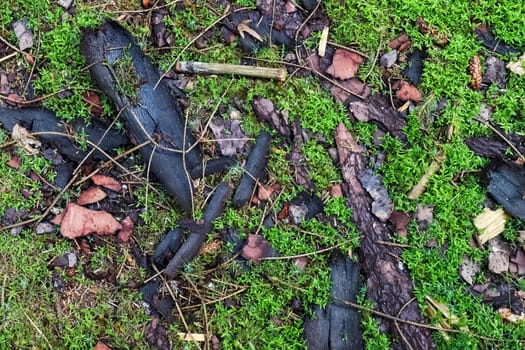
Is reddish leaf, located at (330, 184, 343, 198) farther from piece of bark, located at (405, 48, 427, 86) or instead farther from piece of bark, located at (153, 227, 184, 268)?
piece of bark, located at (153, 227, 184, 268)

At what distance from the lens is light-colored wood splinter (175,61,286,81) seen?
3213mm

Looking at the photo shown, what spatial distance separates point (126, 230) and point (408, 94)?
1.97 meters

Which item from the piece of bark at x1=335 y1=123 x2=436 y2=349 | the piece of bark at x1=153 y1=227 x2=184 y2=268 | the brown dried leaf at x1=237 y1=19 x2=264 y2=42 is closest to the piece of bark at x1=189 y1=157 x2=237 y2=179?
the piece of bark at x1=153 y1=227 x2=184 y2=268

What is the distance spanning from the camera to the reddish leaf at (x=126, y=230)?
308 cm

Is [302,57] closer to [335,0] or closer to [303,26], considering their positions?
[303,26]

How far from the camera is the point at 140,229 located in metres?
3.10

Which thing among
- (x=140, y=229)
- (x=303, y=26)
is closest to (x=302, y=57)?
(x=303, y=26)

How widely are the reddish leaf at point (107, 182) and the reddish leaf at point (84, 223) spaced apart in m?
0.16

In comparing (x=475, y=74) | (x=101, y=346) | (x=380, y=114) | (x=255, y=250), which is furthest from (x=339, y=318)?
(x=475, y=74)

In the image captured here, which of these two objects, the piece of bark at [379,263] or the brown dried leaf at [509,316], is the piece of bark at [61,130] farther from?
the brown dried leaf at [509,316]

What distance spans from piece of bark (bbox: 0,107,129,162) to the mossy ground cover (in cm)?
8

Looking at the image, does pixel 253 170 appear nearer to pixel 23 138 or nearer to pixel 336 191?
pixel 336 191

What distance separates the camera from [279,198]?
3145 millimetres

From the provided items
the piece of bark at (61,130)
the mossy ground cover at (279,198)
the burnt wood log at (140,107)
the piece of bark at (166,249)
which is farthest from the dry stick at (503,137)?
the piece of bark at (61,130)
